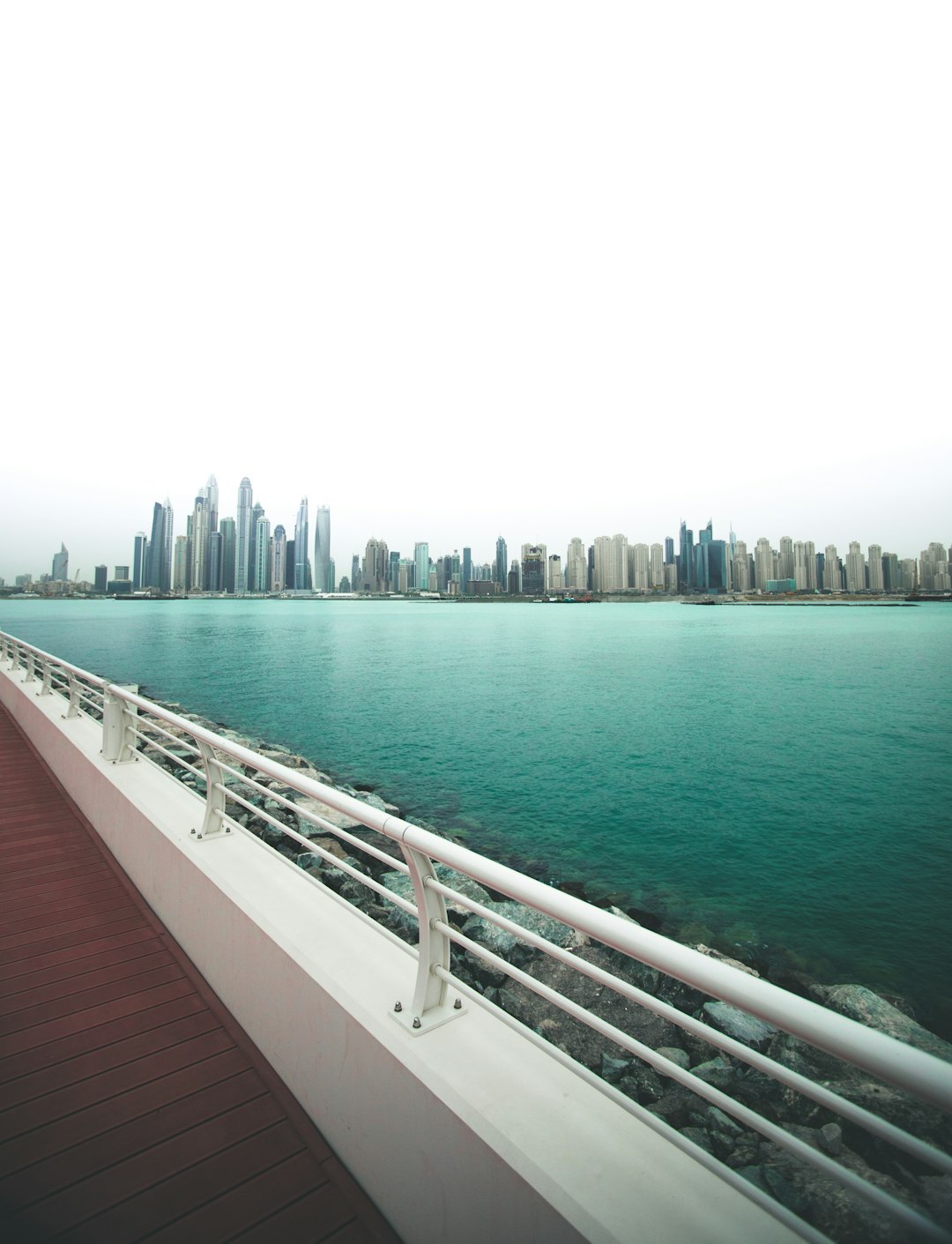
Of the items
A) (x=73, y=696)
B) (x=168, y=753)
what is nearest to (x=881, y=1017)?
(x=168, y=753)

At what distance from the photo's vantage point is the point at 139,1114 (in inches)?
91.7

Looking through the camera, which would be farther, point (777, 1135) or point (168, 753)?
point (168, 753)

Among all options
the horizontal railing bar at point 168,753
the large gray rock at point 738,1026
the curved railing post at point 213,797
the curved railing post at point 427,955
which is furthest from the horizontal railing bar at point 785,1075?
the large gray rock at point 738,1026

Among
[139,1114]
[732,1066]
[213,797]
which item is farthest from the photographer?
[732,1066]

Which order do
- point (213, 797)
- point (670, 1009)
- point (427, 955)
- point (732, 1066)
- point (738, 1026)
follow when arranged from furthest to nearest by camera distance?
point (738, 1026) → point (732, 1066) → point (213, 797) → point (427, 955) → point (670, 1009)

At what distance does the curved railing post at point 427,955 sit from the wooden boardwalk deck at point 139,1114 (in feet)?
2.09

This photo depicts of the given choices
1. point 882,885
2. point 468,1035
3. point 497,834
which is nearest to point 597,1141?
point 468,1035

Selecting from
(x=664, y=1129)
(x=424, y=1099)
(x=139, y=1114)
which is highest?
(x=664, y=1129)

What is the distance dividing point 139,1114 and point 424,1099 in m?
1.34

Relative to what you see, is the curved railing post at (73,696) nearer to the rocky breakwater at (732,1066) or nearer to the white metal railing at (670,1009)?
the rocky breakwater at (732,1066)

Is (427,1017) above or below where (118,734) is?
below

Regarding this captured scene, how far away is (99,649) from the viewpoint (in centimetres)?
4538

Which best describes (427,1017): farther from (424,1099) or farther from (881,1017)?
(881,1017)

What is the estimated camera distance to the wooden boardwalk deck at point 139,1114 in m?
1.95
